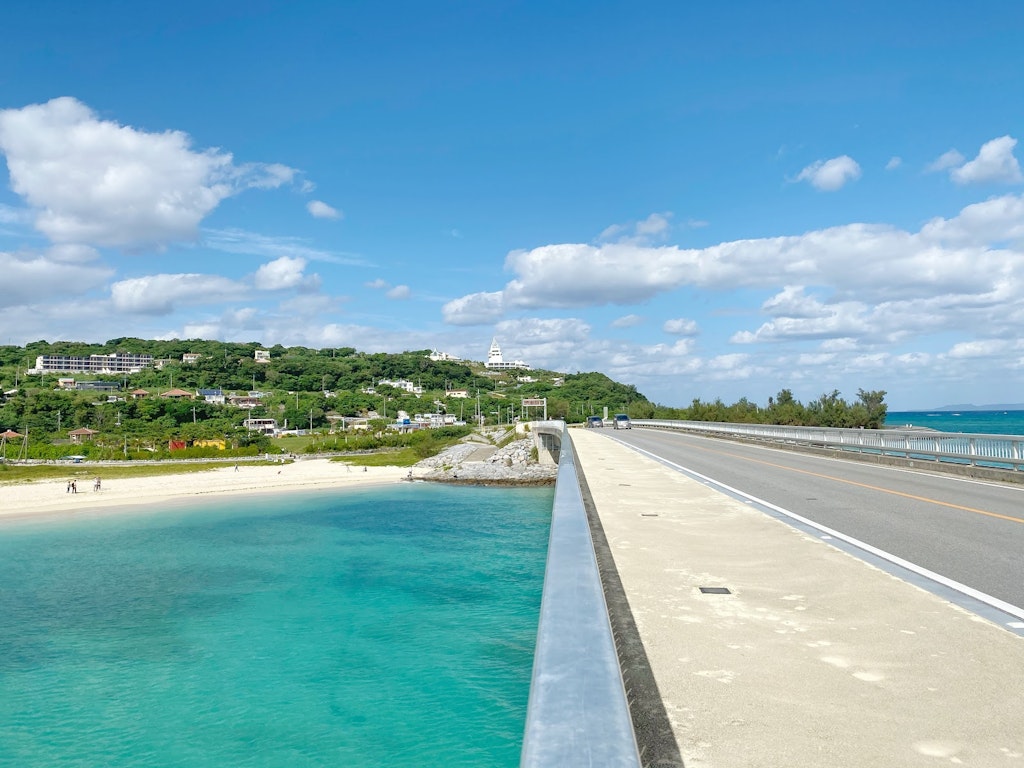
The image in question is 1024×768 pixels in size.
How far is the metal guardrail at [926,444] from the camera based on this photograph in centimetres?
1894

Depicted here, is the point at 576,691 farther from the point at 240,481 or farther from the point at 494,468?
the point at 240,481

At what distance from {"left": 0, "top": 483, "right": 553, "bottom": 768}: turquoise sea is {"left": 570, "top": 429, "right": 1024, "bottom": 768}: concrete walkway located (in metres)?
4.97

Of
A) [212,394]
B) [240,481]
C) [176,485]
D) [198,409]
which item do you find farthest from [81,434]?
[212,394]

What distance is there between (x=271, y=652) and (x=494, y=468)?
48.0 metres

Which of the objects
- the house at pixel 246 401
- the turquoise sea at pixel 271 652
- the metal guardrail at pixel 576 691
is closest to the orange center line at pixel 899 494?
the turquoise sea at pixel 271 652

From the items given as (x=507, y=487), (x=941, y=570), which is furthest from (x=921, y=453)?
(x=507, y=487)

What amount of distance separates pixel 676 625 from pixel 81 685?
13747 millimetres

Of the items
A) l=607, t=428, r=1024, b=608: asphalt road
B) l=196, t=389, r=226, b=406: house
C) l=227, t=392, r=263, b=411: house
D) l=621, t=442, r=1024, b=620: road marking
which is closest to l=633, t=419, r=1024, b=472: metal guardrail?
Result: l=607, t=428, r=1024, b=608: asphalt road

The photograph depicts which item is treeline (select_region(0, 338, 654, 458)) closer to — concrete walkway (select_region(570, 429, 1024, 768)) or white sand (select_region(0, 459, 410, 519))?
white sand (select_region(0, 459, 410, 519))

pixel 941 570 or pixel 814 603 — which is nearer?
pixel 814 603

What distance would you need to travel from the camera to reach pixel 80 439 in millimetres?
102625

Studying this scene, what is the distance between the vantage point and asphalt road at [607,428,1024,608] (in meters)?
7.82

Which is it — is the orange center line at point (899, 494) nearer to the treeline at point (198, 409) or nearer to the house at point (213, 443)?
the treeline at point (198, 409)

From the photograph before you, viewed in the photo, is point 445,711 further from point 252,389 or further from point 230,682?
point 252,389
